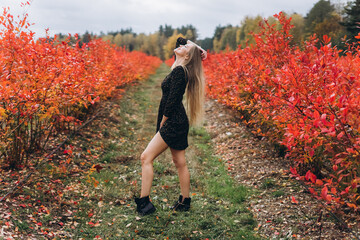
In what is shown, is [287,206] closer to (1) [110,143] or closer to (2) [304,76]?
(2) [304,76]

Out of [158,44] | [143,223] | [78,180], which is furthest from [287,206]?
[158,44]

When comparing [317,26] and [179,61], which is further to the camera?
[317,26]

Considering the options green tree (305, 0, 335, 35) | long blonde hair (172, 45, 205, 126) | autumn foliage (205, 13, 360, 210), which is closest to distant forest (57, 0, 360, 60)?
green tree (305, 0, 335, 35)

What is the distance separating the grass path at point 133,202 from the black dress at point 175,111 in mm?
999

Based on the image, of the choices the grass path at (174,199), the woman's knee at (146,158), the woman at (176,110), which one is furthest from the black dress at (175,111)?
the grass path at (174,199)

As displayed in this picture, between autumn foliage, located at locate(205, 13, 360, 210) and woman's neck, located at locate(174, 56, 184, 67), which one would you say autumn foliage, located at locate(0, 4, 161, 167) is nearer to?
woman's neck, located at locate(174, 56, 184, 67)

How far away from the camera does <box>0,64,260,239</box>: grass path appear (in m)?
3.38

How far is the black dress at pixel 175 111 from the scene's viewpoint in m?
3.44

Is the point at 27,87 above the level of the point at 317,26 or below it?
below

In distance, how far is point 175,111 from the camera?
3.52m

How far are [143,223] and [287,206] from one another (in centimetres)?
185

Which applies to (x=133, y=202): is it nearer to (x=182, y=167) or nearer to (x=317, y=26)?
(x=182, y=167)

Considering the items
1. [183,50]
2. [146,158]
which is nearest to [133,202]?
[146,158]

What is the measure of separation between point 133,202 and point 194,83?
1868mm
